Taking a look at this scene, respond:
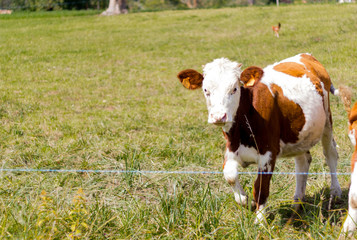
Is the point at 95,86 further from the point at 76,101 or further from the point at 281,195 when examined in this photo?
the point at 281,195

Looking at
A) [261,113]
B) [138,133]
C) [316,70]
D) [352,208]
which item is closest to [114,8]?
[138,133]

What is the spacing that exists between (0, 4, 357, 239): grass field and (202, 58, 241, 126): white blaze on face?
774 millimetres

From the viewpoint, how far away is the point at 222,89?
379 centimetres

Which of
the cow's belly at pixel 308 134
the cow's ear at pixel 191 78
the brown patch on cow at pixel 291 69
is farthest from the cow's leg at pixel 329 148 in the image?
the cow's ear at pixel 191 78

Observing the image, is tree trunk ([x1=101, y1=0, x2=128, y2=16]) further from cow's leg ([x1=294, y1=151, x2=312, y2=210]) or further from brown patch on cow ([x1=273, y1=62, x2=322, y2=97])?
cow's leg ([x1=294, y1=151, x2=312, y2=210])

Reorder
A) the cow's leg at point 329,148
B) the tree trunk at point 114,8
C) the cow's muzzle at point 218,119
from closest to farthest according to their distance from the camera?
the cow's muzzle at point 218,119
the cow's leg at point 329,148
the tree trunk at point 114,8

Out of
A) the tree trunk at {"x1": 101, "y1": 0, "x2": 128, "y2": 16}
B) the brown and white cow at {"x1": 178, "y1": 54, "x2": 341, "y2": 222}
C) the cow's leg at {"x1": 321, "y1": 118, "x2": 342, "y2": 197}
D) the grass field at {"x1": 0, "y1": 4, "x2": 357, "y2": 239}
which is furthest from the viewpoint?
the tree trunk at {"x1": 101, "y1": 0, "x2": 128, "y2": 16}

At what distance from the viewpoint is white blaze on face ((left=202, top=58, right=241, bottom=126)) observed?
365 centimetres

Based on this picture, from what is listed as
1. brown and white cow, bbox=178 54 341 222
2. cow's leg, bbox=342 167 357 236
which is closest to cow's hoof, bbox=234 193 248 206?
brown and white cow, bbox=178 54 341 222

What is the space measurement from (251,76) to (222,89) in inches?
15.2

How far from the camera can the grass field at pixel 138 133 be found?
376 centimetres

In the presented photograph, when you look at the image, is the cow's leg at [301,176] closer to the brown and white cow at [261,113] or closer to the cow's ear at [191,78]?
the brown and white cow at [261,113]

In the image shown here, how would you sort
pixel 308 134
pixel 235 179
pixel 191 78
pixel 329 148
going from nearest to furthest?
pixel 235 179
pixel 191 78
pixel 308 134
pixel 329 148

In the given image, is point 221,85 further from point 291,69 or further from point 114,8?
point 114,8
